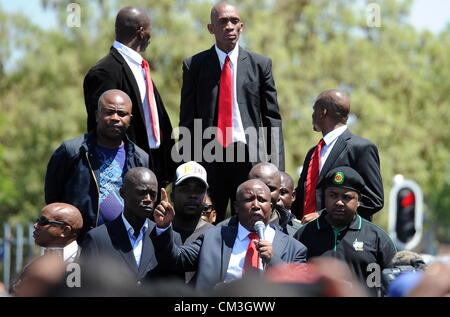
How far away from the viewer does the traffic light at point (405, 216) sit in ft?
48.0

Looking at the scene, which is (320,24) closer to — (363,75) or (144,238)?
(363,75)

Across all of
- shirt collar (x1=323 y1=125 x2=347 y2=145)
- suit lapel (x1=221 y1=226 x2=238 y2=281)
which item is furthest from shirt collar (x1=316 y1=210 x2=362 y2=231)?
shirt collar (x1=323 y1=125 x2=347 y2=145)

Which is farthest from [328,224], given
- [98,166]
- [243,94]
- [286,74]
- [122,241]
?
[286,74]

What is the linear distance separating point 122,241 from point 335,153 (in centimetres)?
209

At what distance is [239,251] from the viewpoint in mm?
6219

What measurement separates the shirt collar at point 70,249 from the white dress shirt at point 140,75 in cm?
166

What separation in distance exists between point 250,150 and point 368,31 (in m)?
21.4

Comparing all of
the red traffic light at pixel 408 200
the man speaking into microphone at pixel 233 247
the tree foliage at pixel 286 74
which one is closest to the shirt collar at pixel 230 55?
the man speaking into microphone at pixel 233 247

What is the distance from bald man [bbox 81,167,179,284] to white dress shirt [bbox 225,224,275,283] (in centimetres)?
47

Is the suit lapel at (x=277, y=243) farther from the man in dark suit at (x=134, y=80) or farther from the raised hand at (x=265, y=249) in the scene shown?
the man in dark suit at (x=134, y=80)

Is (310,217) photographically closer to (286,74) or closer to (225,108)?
(225,108)

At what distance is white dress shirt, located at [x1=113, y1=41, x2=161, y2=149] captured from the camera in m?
7.77

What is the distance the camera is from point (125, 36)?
7789mm

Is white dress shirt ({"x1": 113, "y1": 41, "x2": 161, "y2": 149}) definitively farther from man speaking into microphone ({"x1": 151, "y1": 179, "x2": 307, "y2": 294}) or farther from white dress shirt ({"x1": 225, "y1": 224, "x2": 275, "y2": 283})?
white dress shirt ({"x1": 225, "y1": 224, "x2": 275, "y2": 283})
